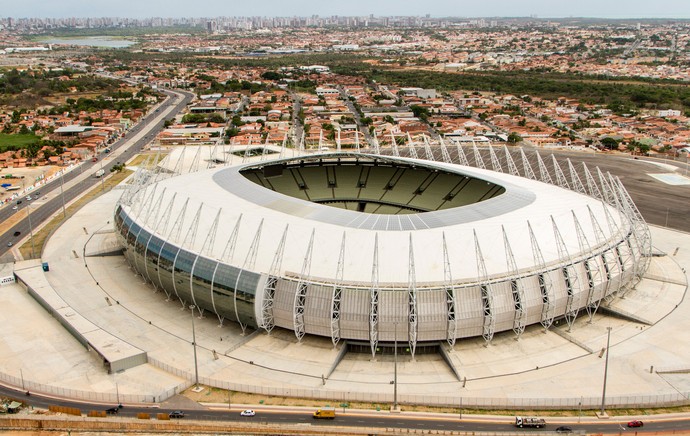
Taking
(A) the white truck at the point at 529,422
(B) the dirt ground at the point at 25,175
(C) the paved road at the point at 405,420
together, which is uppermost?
(A) the white truck at the point at 529,422

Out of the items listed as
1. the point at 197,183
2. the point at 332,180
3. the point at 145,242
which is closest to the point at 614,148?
the point at 332,180

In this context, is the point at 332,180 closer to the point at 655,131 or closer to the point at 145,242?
the point at 145,242

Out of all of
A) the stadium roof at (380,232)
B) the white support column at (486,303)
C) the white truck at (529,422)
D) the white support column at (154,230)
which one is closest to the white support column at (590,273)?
the stadium roof at (380,232)

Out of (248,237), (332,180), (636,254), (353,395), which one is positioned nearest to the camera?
(353,395)

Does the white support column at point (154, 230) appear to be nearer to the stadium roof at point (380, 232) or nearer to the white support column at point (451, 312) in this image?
the stadium roof at point (380, 232)

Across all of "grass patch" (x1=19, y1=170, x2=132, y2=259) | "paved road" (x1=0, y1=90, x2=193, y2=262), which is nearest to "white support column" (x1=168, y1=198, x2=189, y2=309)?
"grass patch" (x1=19, y1=170, x2=132, y2=259)
